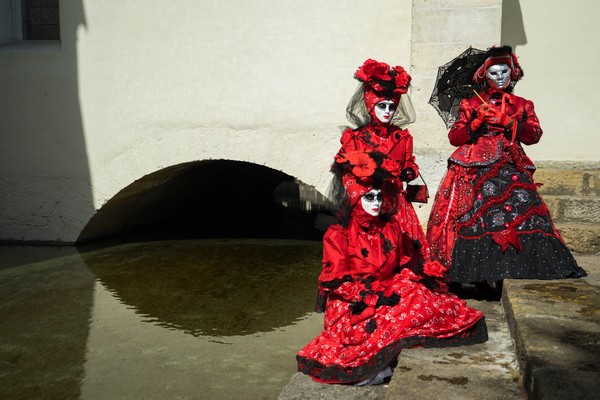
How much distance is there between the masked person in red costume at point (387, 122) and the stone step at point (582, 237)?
4.01ft

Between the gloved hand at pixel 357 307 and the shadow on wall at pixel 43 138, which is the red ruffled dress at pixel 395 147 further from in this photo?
the shadow on wall at pixel 43 138

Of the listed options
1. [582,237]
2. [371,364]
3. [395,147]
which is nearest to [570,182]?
[582,237]

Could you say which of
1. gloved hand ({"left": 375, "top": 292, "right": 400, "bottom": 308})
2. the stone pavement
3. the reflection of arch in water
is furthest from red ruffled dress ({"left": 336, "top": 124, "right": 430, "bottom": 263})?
the reflection of arch in water

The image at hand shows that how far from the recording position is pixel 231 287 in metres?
5.60

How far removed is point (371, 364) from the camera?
3.05 m

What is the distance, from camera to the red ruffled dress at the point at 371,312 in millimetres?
3098

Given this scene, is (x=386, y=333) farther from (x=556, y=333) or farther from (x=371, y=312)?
(x=556, y=333)

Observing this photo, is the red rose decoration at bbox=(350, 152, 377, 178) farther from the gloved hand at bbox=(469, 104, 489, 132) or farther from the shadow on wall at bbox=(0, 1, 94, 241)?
the shadow on wall at bbox=(0, 1, 94, 241)

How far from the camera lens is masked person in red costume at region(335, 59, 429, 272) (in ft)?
13.6

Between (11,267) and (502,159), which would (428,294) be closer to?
(502,159)

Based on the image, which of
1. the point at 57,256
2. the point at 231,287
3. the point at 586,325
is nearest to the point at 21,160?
the point at 57,256

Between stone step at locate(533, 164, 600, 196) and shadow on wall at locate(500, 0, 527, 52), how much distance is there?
1384 mm

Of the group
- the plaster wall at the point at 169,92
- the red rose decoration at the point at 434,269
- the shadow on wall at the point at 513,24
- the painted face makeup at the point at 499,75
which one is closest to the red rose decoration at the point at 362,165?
the red rose decoration at the point at 434,269

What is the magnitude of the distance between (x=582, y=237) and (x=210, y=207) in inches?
248
